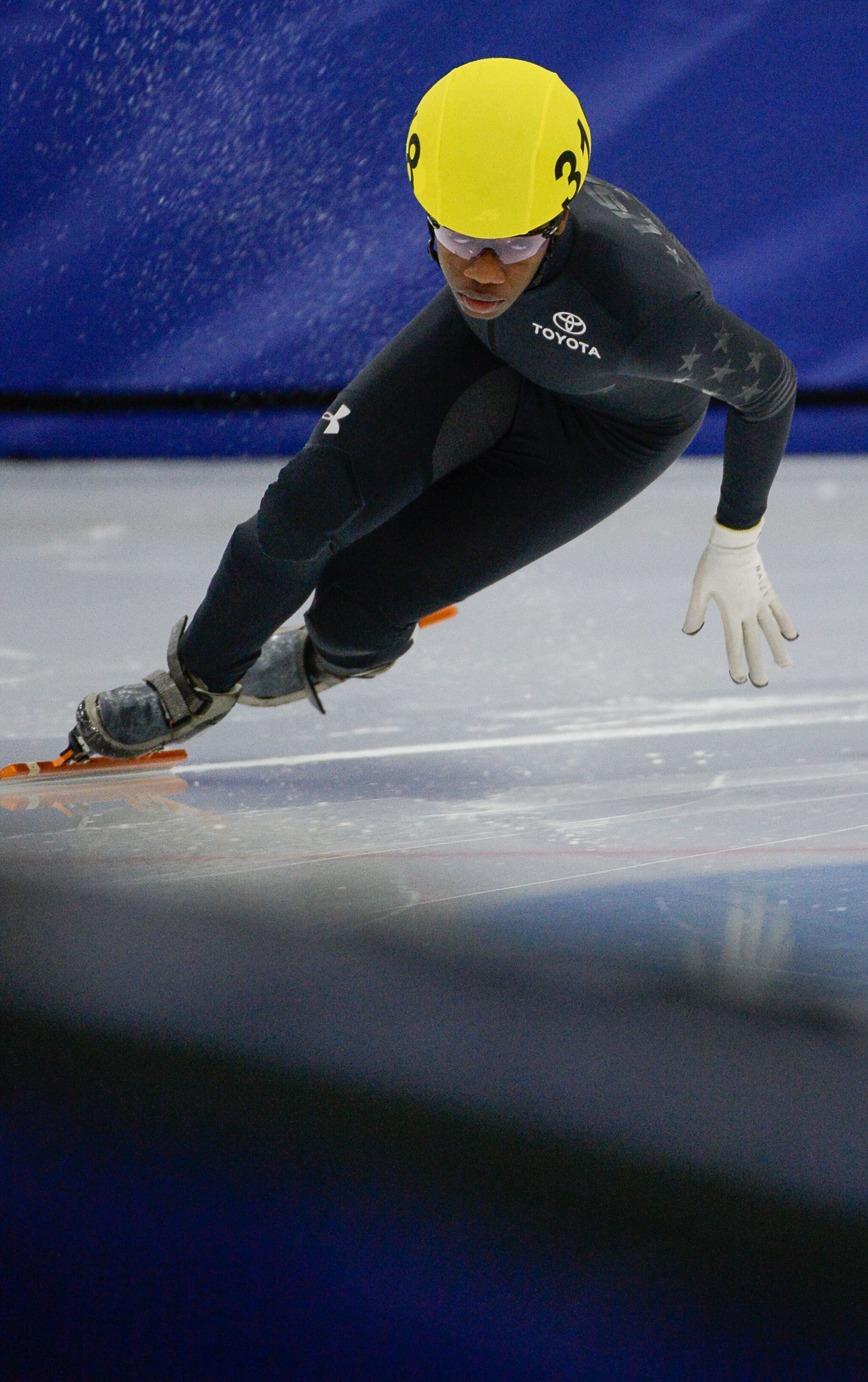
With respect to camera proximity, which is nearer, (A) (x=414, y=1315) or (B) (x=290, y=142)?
(A) (x=414, y=1315)

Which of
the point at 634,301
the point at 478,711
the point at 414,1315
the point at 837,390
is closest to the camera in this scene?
the point at 414,1315

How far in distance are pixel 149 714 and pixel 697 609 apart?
678 mm

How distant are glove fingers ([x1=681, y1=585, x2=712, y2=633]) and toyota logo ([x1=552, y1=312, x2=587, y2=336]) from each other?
14.2 inches

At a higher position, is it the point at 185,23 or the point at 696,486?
the point at 185,23

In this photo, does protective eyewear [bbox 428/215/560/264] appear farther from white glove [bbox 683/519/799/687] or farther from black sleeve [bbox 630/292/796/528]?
white glove [bbox 683/519/799/687]

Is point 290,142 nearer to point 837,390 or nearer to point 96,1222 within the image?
point 837,390

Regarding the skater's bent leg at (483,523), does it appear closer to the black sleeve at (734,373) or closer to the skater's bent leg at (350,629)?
the skater's bent leg at (350,629)

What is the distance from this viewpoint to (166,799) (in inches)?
60.2

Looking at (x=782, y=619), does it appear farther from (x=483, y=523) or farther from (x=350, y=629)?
(x=350, y=629)

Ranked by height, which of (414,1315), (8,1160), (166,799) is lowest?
(414,1315)

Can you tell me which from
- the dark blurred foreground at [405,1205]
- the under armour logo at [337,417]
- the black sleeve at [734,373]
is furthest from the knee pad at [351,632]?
the dark blurred foreground at [405,1205]

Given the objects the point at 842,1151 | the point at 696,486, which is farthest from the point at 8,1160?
the point at 696,486

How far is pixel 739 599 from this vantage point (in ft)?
5.55

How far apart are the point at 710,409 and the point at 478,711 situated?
3.15 m
